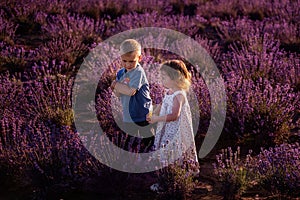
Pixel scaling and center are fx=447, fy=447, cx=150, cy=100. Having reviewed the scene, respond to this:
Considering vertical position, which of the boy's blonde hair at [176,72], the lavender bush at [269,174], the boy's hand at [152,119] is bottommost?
the lavender bush at [269,174]

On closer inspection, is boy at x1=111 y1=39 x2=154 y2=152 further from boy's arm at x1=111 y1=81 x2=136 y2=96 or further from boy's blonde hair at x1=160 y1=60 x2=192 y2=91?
boy's blonde hair at x1=160 y1=60 x2=192 y2=91

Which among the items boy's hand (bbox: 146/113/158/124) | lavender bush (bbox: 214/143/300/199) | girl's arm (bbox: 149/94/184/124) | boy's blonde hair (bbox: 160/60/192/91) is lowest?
lavender bush (bbox: 214/143/300/199)

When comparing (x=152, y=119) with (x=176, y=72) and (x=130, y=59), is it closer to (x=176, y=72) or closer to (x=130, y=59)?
(x=176, y=72)

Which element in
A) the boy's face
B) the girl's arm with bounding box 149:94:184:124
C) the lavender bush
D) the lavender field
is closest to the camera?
the lavender bush

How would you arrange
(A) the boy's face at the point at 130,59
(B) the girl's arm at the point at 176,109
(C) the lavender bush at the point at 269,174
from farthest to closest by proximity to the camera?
(A) the boy's face at the point at 130,59, (B) the girl's arm at the point at 176,109, (C) the lavender bush at the point at 269,174

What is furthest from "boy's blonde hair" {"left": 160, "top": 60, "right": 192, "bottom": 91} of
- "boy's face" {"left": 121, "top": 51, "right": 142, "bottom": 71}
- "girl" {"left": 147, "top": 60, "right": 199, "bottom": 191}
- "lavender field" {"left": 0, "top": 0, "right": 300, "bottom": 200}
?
"lavender field" {"left": 0, "top": 0, "right": 300, "bottom": 200}

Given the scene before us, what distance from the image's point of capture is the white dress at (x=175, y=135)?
3733 mm

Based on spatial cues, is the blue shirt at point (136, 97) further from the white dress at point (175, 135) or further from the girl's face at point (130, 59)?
the white dress at point (175, 135)

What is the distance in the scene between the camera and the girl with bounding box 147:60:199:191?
368 centimetres

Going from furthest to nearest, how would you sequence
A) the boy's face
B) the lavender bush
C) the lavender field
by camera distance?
1. the boy's face
2. the lavender field
3. the lavender bush

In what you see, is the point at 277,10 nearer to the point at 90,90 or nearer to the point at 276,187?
the point at 90,90

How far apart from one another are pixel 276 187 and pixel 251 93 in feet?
3.96

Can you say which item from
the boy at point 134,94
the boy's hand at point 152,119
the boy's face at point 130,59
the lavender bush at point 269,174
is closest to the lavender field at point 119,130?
the lavender bush at point 269,174

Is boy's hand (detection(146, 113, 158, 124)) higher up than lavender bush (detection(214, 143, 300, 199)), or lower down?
higher up
